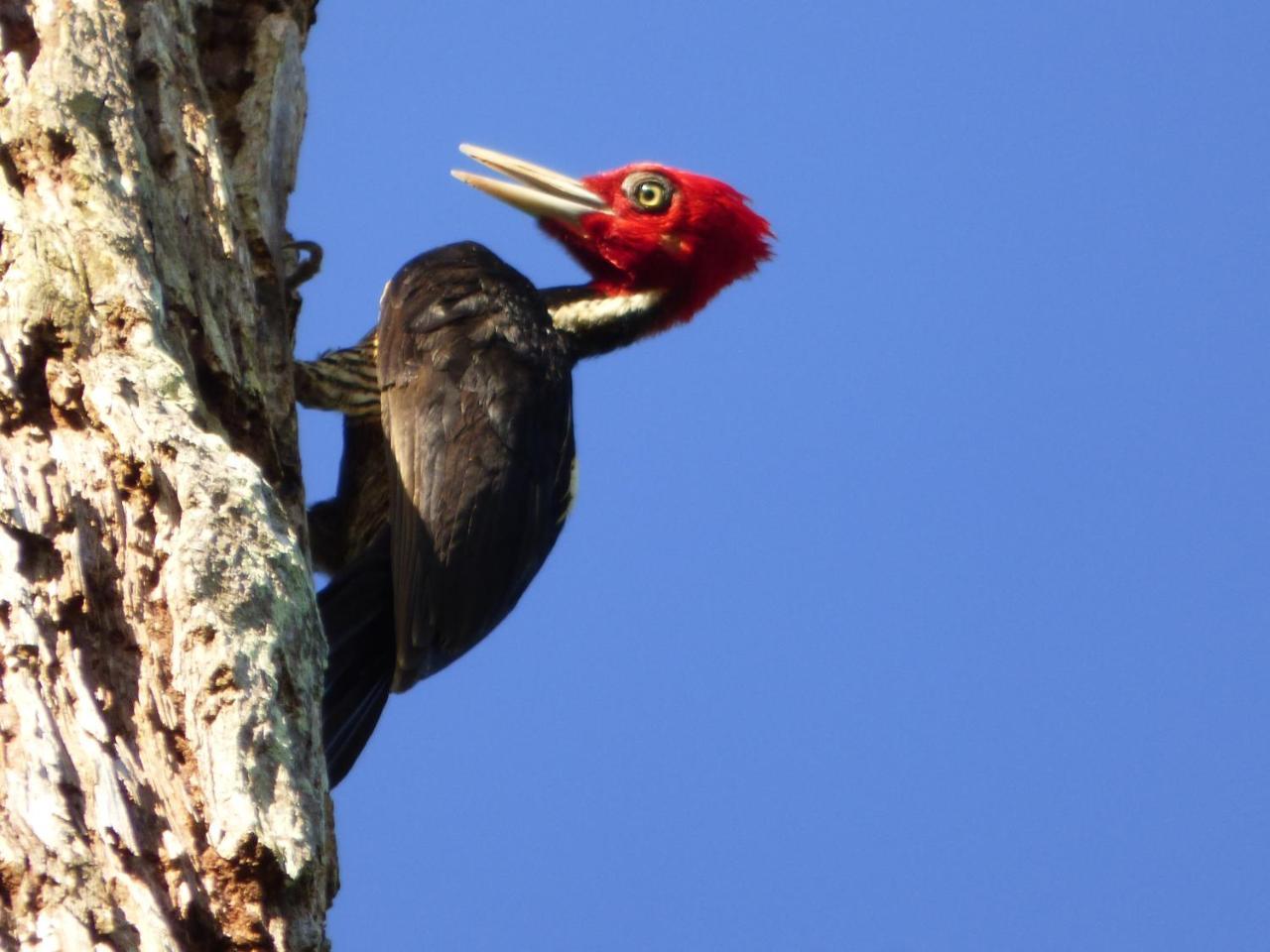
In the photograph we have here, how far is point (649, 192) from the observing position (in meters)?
5.44

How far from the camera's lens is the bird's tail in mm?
3652

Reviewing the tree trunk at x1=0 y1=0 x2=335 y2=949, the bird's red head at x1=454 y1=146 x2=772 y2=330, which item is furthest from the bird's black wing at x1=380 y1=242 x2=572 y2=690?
the tree trunk at x1=0 y1=0 x2=335 y2=949

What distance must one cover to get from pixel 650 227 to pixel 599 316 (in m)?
0.40

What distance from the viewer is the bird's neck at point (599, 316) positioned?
5086mm

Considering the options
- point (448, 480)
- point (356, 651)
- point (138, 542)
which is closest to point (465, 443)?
point (448, 480)

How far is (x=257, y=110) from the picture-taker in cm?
385

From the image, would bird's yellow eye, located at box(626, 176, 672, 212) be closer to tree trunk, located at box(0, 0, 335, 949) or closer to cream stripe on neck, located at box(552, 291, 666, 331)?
cream stripe on neck, located at box(552, 291, 666, 331)

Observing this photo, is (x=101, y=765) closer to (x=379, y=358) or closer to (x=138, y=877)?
(x=138, y=877)

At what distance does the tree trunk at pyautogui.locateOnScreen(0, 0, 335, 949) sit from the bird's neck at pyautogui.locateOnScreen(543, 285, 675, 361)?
74.6 inches

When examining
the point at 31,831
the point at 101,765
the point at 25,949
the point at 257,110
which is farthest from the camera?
the point at 257,110

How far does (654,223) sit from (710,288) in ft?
0.91

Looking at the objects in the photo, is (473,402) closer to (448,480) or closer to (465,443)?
(465,443)

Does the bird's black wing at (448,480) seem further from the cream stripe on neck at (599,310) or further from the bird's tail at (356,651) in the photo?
the cream stripe on neck at (599,310)

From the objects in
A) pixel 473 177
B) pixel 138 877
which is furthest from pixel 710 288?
pixel 138 877
